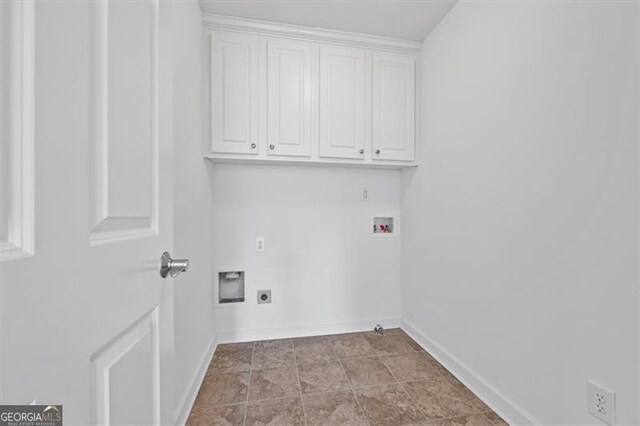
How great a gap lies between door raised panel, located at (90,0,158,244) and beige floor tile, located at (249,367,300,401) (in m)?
1.34

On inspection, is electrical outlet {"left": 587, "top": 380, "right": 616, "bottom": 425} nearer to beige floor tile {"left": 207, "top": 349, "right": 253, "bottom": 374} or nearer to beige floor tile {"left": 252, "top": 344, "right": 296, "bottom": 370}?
beige floor tile {"left": 252, "top": 344, "right": 296, "bottom": 370}

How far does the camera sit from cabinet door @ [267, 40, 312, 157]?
190cm

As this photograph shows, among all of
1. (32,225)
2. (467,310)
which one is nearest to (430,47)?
(467,310)

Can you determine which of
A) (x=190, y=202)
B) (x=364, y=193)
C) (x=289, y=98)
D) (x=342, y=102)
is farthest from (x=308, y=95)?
(x=190, y=202)

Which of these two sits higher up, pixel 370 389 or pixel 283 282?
pixel 283 282

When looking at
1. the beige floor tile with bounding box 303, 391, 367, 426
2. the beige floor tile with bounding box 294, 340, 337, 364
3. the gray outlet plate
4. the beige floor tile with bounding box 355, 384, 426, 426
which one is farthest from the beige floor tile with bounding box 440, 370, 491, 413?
the gray outlet plate

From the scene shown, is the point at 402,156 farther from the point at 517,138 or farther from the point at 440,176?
the point at 517,138

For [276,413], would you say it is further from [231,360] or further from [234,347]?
[234,347]

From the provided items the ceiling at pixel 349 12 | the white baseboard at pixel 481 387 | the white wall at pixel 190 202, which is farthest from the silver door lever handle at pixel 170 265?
the ceiling at pixel 349 12

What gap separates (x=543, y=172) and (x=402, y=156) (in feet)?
3.40

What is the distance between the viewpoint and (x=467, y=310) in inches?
63.5

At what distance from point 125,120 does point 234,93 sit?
150cm

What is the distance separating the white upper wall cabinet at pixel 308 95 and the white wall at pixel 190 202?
0.18m

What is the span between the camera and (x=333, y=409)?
4.59 feet
